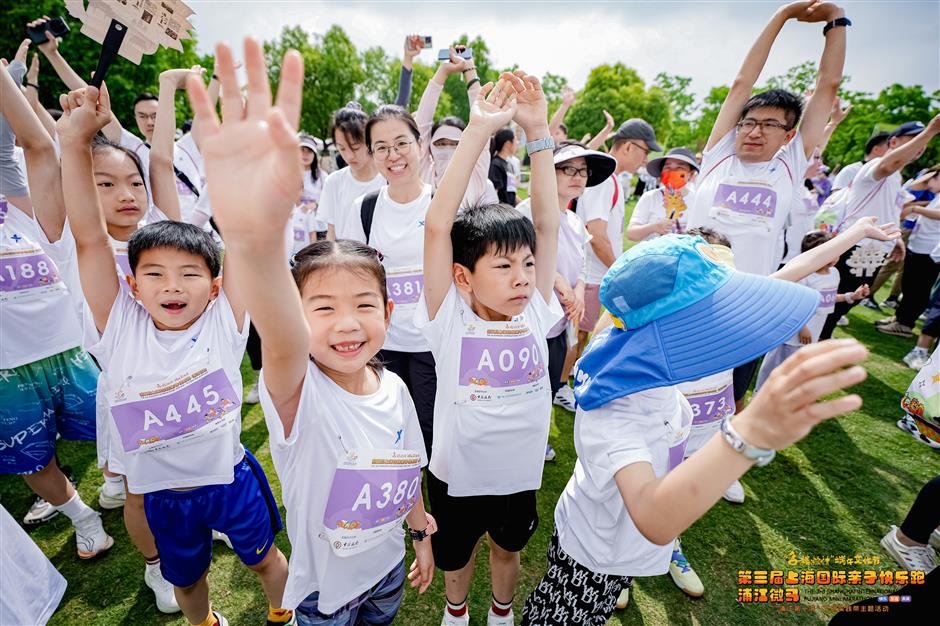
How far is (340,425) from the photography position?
4.70 ft

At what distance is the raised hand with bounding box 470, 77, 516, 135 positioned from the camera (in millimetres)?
1784

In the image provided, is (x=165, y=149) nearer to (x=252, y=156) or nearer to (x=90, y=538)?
→ (x=252, y=156)

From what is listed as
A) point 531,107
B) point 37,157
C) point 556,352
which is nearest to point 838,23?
point 531,107

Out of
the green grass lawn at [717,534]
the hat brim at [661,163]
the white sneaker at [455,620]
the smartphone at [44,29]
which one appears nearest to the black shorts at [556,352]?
the green grass lawn at [717,534]

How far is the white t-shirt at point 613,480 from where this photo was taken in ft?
4.27

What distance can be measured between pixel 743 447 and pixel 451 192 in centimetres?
130

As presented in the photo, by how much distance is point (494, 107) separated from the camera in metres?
1.86

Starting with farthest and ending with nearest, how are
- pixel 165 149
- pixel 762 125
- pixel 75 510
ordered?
pixel 762 125, pixel 75 510, pixel 165 149

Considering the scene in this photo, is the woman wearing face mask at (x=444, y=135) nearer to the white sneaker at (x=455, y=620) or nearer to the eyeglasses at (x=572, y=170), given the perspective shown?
the eyeglasses at (x=572, y=170)

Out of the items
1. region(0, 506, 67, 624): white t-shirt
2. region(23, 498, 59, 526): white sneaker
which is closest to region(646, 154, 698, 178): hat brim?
region(0, 506, 67, 624): white t-shirt

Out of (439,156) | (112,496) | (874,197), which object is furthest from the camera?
(874,197)

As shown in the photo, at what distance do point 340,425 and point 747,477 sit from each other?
3.53 meters

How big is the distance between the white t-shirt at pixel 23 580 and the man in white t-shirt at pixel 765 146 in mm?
3558

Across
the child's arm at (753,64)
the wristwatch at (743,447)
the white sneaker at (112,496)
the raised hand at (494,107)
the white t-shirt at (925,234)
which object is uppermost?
the child's arm at (753,64)
